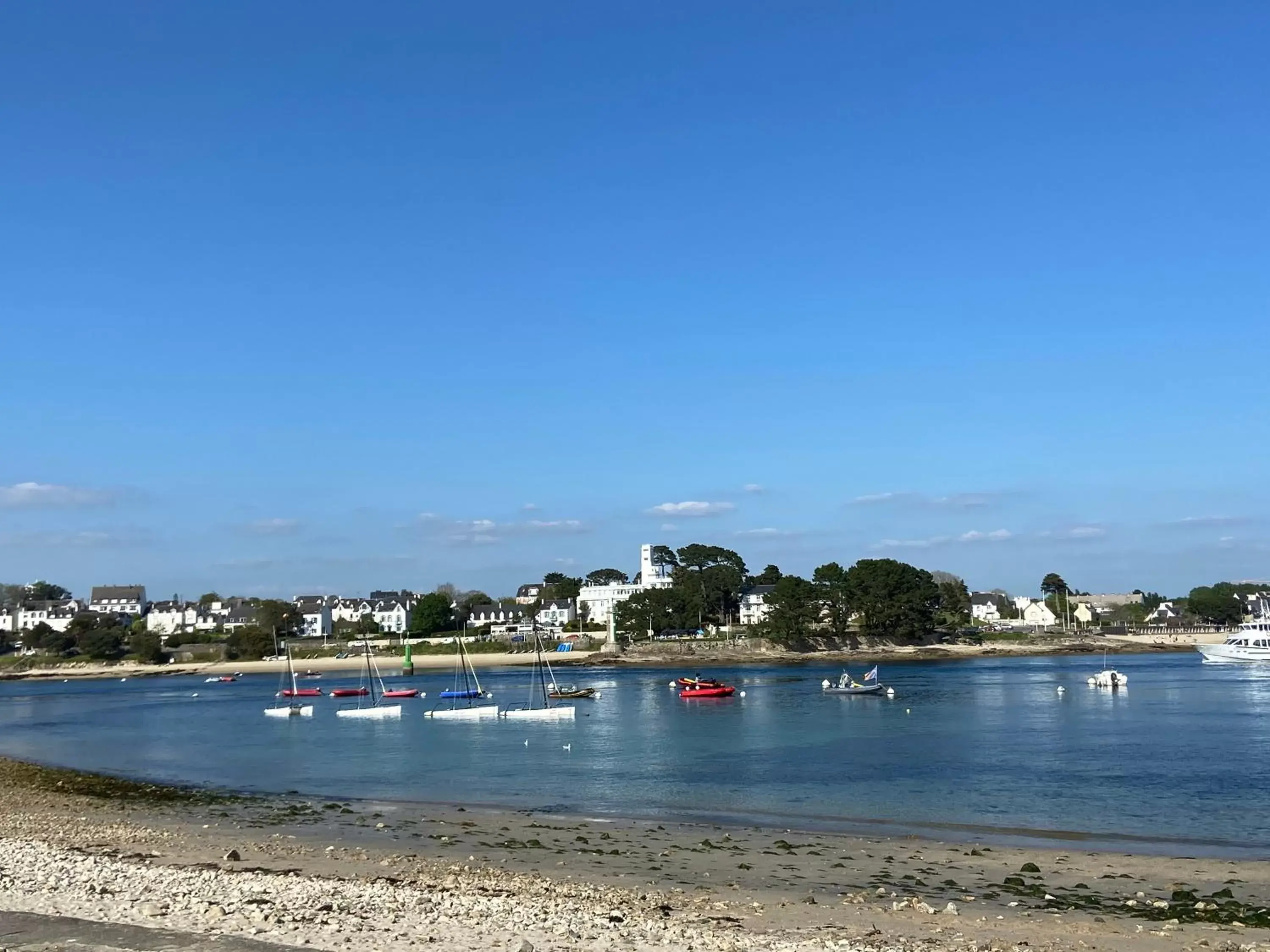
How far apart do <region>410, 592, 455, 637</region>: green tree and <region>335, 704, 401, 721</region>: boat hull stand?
10942cm

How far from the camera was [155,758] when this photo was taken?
176ft

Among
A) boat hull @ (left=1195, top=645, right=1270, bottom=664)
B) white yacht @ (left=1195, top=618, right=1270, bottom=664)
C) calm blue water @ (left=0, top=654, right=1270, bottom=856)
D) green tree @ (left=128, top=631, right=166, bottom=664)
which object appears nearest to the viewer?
calm blue water @ (left=0, top=654, right=1270, bottom=856)

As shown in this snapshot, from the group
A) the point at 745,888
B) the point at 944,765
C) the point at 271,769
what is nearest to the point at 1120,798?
the point at 944,765

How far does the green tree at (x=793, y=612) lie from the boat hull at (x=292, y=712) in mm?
84799

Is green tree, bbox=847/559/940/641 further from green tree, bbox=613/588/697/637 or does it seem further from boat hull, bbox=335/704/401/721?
boat hull, bbox=335/704/401/721

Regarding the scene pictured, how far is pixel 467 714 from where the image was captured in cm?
7200

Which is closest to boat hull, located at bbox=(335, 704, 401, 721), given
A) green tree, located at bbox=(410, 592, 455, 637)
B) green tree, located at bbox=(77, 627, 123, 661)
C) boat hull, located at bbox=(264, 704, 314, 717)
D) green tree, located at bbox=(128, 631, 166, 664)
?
boat hull, located at bbox=(264, 704, 314, 717)

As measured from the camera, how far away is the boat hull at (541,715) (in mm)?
69375

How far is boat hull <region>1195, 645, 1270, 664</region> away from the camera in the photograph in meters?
115

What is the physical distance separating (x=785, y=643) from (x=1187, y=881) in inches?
5281

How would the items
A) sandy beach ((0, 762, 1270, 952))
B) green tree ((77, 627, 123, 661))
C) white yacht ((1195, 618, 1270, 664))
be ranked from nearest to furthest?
sandy beach ((0, 762, 1270, 952)), white yacht ((1195, 618, 1270, 664)), green tree ((77, 627, 123, 661))

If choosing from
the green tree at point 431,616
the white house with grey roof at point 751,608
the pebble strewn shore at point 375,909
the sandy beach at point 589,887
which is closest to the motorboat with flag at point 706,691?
the sandy beach at point 589,887

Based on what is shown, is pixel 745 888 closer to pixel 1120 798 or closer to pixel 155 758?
pixel 1120 798

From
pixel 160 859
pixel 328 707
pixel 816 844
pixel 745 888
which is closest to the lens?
pixel 745 888
